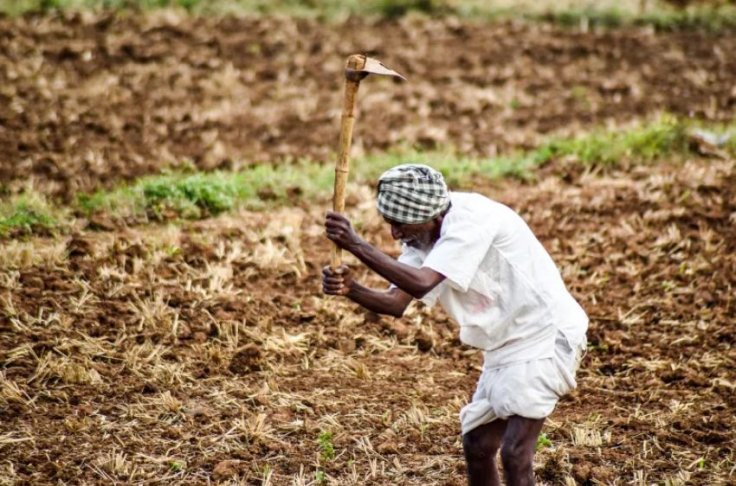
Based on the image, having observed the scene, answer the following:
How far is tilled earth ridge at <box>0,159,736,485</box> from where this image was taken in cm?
433

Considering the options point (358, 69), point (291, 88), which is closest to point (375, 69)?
point (358, 69)

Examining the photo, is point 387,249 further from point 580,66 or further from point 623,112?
point 580,66

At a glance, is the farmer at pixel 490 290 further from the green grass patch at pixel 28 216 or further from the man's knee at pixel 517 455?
the green grass patch at pixel 28 216

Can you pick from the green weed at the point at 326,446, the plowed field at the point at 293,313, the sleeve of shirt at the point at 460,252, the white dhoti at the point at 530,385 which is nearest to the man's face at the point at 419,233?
the sleeve of shirt at the point at 460,252

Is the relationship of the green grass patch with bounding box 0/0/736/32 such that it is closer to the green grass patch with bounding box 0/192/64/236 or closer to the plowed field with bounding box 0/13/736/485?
the plowed field with bounding box 0/13/736/485

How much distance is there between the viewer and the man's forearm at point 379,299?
352 cm

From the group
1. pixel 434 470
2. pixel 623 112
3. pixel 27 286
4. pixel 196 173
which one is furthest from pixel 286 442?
pixel 623 112

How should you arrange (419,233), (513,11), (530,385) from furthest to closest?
(513,11)
(419,233)
(530,385)

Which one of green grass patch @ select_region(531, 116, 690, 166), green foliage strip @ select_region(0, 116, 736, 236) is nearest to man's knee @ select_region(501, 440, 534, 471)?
green foliage strip @ select_region(0, 116, 736, 236)

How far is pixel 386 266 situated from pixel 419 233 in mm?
259

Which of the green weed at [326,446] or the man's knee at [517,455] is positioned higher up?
the man's knee at [517,455]

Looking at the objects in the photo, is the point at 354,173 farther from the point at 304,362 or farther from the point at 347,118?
the point at 347,118

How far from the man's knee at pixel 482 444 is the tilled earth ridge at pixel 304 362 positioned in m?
0.63

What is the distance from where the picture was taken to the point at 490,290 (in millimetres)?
3408
